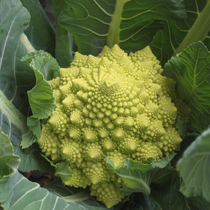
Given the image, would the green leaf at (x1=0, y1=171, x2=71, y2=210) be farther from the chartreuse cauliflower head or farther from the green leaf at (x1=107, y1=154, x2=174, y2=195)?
the green leaf at (x1=107, y1=154, x2=174, y2=195)

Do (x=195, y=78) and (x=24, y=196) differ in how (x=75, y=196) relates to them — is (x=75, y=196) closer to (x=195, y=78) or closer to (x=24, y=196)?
(x=24, y=196)

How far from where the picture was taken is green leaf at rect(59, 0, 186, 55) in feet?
3.92

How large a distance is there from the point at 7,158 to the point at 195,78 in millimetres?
874

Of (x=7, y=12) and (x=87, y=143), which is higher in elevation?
(x=7, y=12)

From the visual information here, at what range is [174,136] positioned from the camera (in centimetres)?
114

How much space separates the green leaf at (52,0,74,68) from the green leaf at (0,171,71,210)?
0.75 meters

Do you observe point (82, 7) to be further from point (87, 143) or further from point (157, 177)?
point (157, 177)

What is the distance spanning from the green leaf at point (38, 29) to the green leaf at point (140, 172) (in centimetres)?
90

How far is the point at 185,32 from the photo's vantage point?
1349mm

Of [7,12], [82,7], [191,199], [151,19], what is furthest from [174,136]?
[7,12]

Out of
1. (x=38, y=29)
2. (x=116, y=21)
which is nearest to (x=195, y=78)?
(x=116, y=21)

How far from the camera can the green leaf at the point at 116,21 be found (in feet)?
3.92

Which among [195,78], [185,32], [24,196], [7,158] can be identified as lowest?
[24,196]

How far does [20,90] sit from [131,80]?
610 mm
